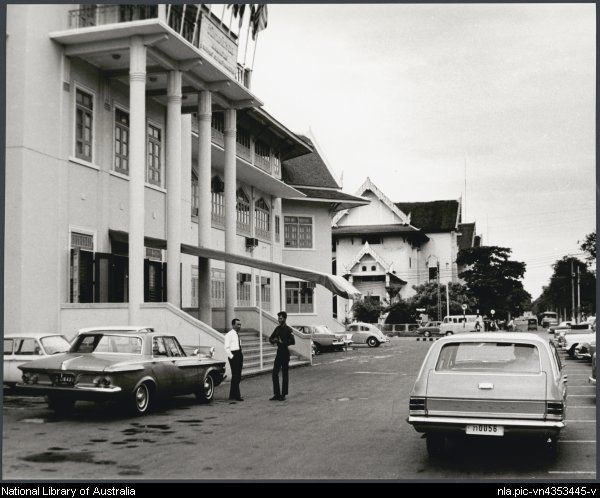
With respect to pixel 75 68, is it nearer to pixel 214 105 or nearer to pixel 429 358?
pixel 214 105

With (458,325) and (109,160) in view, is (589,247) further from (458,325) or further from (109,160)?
(109,160)

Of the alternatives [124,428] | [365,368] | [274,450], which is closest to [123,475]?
[274,450]

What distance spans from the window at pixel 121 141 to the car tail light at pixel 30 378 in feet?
38.3

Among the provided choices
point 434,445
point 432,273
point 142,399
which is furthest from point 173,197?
point 432,273

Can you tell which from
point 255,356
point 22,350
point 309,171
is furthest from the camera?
point 309,171

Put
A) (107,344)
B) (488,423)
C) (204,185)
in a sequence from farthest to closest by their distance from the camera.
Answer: (204,185) < (107,344) < (488,423)

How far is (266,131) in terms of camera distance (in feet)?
121

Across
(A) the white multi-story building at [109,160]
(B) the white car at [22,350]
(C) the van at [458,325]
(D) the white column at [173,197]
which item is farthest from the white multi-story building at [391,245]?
(B) the white car at [22,350]

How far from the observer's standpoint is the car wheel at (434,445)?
31.6ft

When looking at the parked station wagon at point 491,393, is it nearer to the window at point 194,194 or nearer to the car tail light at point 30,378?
the car tail light at point 30,378

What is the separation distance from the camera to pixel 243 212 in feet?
118

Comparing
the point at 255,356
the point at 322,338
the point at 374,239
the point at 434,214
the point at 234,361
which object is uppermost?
the point at 434,214

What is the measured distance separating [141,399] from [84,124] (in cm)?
1096

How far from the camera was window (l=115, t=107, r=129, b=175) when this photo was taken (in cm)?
2338
